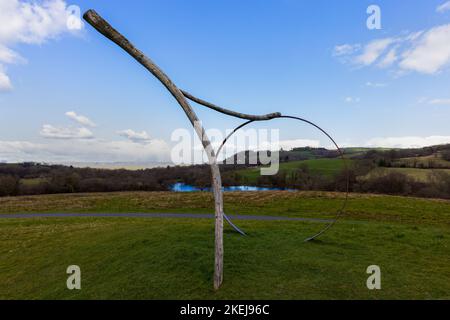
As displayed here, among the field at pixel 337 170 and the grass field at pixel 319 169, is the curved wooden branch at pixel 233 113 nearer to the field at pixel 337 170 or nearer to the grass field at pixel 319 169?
the field at pixel 337 170

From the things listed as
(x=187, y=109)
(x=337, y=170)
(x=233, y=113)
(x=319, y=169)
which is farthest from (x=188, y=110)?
(x=319, y=169)

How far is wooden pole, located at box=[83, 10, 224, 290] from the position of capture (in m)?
8.18

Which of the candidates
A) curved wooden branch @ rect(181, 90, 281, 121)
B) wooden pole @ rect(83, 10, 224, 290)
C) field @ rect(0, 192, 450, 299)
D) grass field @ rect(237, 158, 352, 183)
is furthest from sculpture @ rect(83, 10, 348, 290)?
grass field @ rect(237, 158, 352, 183)

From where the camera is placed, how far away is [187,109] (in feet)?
29.1

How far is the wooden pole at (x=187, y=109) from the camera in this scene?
26.8 ft

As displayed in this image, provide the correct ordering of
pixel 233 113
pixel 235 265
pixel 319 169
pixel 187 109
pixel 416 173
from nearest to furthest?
pixel 187 109 < pixel 235 265 < pixel 233 113 < pixel 416 173 < pixel 319 169

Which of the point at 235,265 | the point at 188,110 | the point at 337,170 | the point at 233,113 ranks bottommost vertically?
the point at 235,265

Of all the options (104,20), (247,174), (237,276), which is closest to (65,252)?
(237,276)

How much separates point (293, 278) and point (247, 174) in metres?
66.9

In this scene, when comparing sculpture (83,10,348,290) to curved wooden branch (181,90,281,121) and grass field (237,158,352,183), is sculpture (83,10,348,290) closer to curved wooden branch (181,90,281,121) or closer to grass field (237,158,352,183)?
curved wooden branch (181,90,281,121)

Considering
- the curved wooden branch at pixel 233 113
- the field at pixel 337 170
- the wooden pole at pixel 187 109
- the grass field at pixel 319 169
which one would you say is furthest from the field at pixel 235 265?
the grass field at pixel 319 169

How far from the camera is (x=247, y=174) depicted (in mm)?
75375

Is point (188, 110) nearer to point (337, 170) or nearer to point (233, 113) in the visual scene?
point (233, 113)

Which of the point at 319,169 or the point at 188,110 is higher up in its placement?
the point at 188,110
